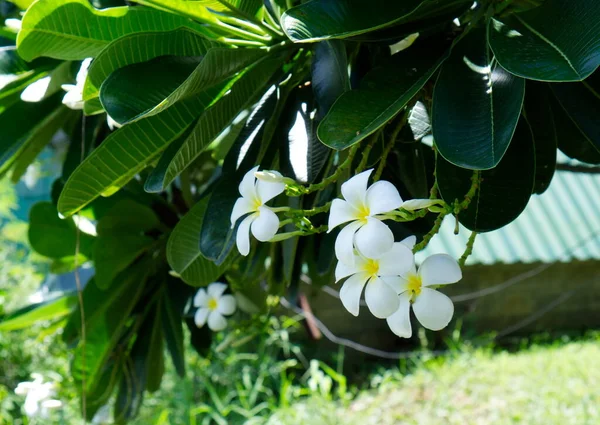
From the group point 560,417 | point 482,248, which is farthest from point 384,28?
point 482,248

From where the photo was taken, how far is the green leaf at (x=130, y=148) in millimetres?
685

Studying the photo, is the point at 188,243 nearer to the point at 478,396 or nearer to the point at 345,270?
the point at 345,270

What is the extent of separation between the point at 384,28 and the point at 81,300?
76cm

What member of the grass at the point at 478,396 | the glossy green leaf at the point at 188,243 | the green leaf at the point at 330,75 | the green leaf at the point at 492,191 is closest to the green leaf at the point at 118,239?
the glossy green leaf at the point at 188,243

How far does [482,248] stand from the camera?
4.45 metres

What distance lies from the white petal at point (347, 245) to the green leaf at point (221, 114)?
0.70ft

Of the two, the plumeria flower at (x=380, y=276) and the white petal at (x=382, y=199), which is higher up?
the white petal at (x=382, y=199)

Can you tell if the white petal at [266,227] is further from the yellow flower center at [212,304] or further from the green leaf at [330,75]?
the yellow flower center at [212,304]

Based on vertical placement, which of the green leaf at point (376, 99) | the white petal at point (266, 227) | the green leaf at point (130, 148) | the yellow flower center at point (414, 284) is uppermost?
the green leaf at point (130, 148)

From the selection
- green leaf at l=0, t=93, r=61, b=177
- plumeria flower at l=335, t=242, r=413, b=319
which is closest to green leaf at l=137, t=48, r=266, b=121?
plumeria flower at l=335, t=242, r=413, b=319

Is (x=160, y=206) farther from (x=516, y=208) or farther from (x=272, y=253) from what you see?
(x=516, y=208)

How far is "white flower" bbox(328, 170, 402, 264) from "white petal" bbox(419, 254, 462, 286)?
0.05 metres

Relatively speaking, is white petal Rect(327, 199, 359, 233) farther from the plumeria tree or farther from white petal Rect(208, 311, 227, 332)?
white petal Rect(208, 311, 227, 332)

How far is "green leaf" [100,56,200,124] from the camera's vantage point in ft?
2.02
